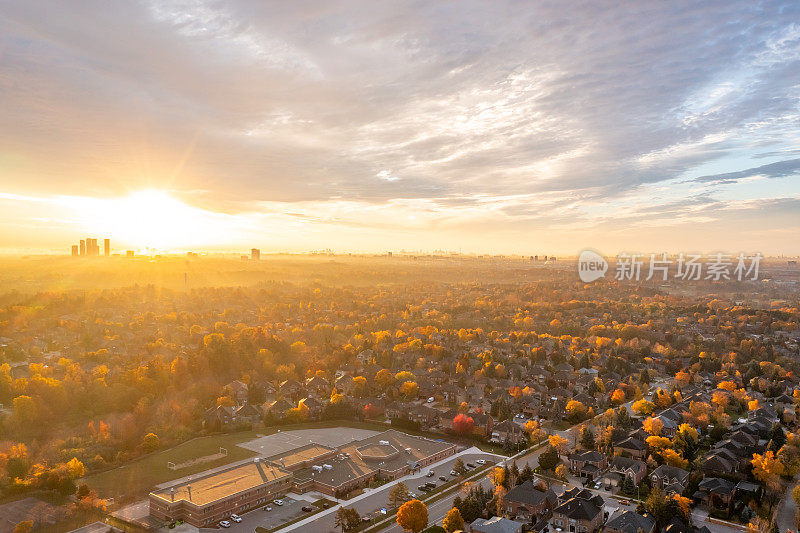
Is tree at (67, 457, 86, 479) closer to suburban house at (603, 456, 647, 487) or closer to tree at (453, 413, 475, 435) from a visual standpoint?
tree at (453, 413, 475, 435)

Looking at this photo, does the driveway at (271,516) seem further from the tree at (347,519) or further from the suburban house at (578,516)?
the suburban house at (578,516)

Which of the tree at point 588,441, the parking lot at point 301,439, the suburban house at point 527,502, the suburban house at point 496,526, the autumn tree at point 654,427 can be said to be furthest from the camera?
the autumn tree at point 654,427

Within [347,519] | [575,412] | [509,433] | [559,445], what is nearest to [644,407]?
[575,412]

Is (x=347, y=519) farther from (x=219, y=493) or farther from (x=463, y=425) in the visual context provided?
(x=463, y=425)

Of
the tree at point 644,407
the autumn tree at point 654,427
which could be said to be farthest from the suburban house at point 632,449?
the tree at point 644,407

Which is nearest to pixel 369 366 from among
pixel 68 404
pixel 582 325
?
pixel 68 404

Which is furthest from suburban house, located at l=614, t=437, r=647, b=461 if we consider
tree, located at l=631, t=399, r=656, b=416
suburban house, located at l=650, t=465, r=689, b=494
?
tree, located at l=631, t=399, r=656, b=416
